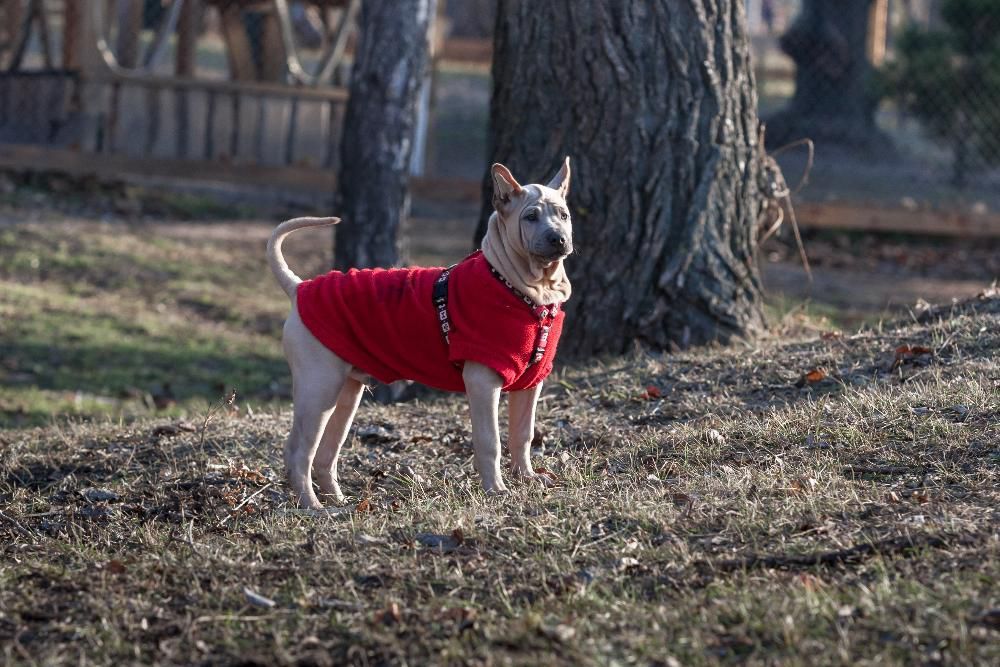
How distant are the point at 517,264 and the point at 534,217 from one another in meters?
0.19

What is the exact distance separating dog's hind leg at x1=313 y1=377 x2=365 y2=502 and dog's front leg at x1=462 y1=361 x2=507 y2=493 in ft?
1.83

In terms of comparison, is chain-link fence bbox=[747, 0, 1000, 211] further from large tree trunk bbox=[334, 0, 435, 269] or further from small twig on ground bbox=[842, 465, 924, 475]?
small twig on ground bbox=[842, 465, 924, 475]

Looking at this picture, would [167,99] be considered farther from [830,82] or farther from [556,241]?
[556,241]

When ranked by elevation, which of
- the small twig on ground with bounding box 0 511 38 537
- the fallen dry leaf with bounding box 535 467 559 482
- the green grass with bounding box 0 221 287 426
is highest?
the fallen dry leaf with bounding box 535 467 559 482

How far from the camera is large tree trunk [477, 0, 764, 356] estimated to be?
23.2 ft

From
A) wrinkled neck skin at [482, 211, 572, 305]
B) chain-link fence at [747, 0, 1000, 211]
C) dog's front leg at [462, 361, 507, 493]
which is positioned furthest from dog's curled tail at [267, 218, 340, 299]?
chain-link fence at [747, 0, 1000, 211]

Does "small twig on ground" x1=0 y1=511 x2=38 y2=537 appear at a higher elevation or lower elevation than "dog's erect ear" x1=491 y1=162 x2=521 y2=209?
lower

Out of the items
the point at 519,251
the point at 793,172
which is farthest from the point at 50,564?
the point at 793,172

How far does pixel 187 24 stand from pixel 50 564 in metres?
12.1

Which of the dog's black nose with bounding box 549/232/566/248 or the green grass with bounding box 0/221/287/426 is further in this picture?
the green grass with bounding box 0/221/287/426

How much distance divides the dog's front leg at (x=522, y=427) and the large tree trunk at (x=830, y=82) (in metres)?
12.7

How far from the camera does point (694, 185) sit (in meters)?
7.21

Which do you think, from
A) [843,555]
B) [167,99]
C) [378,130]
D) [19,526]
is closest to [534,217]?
[843,555]

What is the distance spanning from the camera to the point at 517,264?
484 cm
